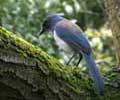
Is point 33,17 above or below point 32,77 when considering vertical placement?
above

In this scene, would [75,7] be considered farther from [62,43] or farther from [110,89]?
[110,89]

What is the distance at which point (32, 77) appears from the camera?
6.79 feet

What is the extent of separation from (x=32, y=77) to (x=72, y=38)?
1.35 metres

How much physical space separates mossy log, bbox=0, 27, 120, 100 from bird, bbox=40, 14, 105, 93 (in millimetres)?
179

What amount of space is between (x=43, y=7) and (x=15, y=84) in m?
2.97

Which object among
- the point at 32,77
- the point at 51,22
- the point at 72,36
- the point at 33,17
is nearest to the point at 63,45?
the point at 72,36

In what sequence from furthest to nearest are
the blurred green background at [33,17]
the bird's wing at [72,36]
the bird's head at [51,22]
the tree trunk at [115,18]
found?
the blurred green background at [33,17], the bird's head at [51,22], the tree trunk at [115,18], the bird's wing at [72,36]

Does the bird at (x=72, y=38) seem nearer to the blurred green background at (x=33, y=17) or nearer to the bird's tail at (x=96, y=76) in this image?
the bird's tail at (x=96, y=76)

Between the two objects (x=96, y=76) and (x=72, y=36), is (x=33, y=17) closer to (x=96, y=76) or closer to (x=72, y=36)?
(x=72, y=36)

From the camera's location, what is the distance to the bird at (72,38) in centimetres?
272

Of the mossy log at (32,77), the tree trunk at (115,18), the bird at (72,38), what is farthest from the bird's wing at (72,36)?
the mossy log at (32,77)

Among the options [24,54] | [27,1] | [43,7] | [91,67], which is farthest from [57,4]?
[24,54]

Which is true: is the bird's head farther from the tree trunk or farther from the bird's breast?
the tree trunk

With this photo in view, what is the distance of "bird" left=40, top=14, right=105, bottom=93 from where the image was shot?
2721 millimetres
